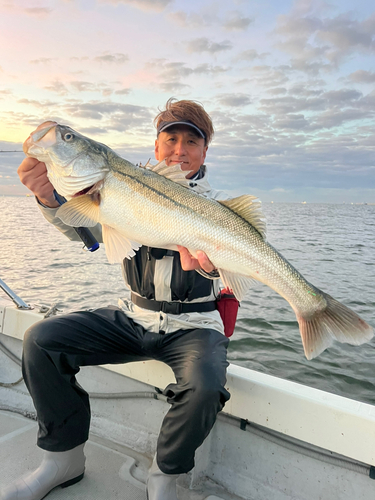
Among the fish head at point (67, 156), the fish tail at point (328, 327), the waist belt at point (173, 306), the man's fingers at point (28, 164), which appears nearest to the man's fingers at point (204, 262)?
the waist belt at point (173, 306)

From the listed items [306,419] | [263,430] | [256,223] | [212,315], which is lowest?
[263,430]

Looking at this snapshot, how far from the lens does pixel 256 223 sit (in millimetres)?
2609

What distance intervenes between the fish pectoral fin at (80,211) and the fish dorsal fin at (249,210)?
917mm

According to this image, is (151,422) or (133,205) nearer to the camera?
(133,205)

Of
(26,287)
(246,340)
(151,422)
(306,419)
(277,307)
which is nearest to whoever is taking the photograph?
(306,419)

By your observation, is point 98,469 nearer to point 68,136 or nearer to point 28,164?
point 28,164

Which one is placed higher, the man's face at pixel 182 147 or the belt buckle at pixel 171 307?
the man's face at pixel 182 147

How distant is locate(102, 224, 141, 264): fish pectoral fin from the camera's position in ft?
8.82

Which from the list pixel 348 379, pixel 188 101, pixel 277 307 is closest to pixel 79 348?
pixel 188 101

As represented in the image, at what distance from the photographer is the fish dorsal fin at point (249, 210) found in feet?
8.57

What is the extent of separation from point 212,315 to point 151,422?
116 cm

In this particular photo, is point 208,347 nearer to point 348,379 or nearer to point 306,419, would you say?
point 306,419

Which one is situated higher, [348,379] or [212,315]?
[212,315]

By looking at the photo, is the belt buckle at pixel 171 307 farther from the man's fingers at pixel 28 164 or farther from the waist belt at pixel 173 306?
the man's fingers at pixel 28 164
